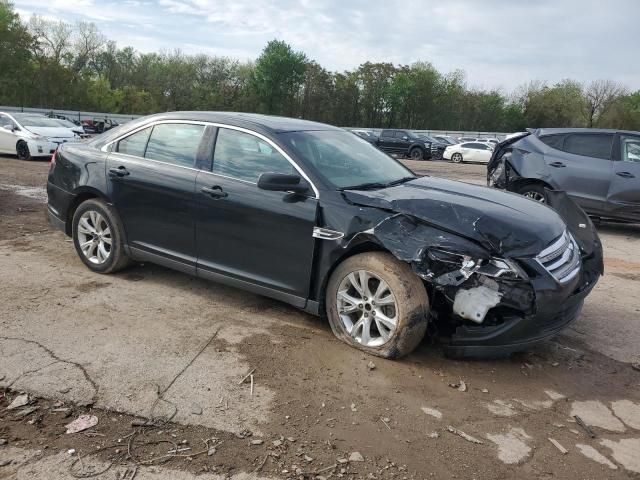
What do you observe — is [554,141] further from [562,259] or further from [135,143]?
[135,143]

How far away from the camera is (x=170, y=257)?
496 centimetres

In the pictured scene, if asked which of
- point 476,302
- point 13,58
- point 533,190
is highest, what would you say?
point 13,58

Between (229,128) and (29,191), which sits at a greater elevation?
(229,128)

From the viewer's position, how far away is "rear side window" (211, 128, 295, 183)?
174 inches

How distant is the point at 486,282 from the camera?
11.8 ft

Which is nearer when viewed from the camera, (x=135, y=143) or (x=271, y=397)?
(x=271, y=397)

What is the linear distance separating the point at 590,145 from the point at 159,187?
7.53m

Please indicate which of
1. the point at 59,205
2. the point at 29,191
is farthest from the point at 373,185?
the point at 29,191

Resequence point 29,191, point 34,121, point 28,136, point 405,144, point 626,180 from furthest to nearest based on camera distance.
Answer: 1. point 405,144
2. point 34,121
3. point 28,136
4. point 29,191
5. point 626,180

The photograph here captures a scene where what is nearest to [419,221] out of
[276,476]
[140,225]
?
[276,476]

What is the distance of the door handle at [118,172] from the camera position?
203 inches

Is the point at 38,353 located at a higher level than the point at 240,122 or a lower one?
lower

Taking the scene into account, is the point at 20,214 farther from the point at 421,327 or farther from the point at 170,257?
the point at 421,327

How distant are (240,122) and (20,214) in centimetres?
514
